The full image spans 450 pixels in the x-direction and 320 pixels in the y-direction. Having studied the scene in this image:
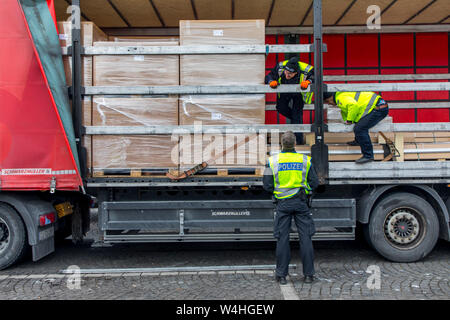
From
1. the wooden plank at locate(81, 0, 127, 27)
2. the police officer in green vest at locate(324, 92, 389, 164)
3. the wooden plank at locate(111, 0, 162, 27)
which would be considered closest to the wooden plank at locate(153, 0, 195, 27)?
the wooden plank at locate(111, 0, 162, 27)

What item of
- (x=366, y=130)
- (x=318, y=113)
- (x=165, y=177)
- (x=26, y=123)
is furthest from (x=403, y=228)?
(x=26, y=123)

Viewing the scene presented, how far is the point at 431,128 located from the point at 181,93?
10.4 ft

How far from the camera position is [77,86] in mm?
4727

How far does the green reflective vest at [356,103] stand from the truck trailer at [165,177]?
12cm

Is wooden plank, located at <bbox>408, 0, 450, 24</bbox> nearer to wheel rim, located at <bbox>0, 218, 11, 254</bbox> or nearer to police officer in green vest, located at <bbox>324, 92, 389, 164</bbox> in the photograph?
police officer in green vest, located at <bbox>324, 92, 389, 164</bbox>

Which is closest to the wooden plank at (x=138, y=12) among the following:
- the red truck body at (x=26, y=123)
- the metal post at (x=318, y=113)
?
the red truck body at (x=26, y=123)

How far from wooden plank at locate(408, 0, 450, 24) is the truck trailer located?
2048 millimetres

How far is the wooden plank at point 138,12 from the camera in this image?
237 inches

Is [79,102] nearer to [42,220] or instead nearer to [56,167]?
[56,167]

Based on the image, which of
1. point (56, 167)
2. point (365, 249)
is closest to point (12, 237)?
point (56, 167)

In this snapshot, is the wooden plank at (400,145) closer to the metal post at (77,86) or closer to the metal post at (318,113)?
the metal post at (318,113)

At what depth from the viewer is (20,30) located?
448 cm

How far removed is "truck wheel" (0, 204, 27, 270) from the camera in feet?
15.6

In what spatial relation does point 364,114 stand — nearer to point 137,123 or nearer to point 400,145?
point 400,145
